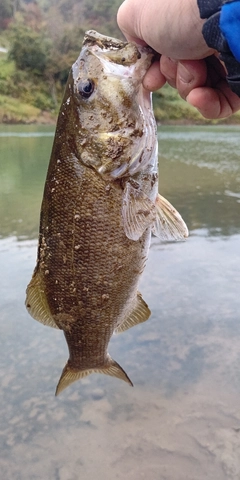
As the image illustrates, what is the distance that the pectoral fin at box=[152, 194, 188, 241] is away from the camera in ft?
6.74

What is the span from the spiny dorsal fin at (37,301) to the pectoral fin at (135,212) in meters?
0.55

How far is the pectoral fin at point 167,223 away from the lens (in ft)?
6.74

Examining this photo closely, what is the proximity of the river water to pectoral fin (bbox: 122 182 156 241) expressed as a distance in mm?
1867

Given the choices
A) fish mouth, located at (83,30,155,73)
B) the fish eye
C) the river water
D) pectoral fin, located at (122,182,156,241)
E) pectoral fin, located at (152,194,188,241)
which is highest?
fish mouth, located at (83,30,155,73)

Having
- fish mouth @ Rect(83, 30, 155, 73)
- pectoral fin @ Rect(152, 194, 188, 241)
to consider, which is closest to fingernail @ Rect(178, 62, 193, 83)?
fish mouth @ Rect(83, 30, 155, 73)

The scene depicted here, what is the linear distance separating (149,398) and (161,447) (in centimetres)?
52

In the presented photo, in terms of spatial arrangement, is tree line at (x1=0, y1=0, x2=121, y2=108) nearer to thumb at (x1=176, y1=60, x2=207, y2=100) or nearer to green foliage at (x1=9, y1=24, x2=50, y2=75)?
green foliage at (x1=9, y1=24, x2=50, y2=75)

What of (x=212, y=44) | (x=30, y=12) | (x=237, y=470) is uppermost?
(x=212, y=44)

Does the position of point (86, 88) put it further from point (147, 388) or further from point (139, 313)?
point (147, 388)

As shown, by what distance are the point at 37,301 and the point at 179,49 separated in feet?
4.28

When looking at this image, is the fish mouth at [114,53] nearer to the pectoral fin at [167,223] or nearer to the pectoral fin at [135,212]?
the pectoral fin at [135,212]

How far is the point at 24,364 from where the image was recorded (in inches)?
161

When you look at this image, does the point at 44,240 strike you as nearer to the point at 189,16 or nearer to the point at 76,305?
the point at 76,305

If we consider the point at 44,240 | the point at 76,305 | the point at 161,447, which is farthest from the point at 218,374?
the point at 44,240
